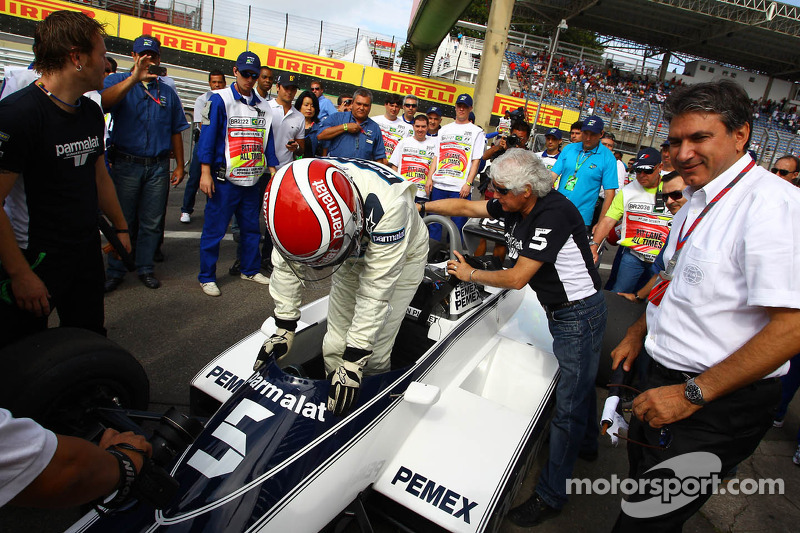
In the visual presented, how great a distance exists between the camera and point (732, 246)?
1.48 metres

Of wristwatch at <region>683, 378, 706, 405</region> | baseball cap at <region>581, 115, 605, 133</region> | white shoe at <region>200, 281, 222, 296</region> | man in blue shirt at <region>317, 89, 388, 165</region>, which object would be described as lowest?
white shoe at <region>200, 281, 222, 296</region>

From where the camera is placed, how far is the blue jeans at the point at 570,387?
2506mm

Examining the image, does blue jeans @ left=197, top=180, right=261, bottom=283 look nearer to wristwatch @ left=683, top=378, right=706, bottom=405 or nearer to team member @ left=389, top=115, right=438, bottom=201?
team member @ left=389, top=115, right=438, bottom=201

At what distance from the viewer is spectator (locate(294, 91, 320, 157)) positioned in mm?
6102

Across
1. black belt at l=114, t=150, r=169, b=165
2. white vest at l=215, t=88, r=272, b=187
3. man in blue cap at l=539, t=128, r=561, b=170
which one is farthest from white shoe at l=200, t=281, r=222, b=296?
man in blue cap at l=539, t=128, r=561, b=170

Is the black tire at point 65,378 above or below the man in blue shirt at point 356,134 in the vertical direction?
below

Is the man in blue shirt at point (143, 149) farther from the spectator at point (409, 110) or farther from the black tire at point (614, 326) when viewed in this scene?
the black tire at point (614, 326)

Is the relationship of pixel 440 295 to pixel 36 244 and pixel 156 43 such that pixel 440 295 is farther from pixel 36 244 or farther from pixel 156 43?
pixel 156 43

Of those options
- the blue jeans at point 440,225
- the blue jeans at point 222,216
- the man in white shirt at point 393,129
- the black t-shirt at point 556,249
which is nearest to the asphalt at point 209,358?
the blue jeans at point 222,216

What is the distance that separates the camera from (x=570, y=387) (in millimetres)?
2549

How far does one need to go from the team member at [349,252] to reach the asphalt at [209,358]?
25 cm

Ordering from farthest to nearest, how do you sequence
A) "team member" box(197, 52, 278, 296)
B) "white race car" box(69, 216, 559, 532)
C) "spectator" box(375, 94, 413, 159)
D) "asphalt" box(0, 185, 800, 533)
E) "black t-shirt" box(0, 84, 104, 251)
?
"spectator" box(375, 94, 413, 159) → "team member" box(197, 52, 278, 296) → "asphalt" box(0, 185, 800, 533) → "black t-shirt" box(0, 84, 104, 251) → "white race car" box(69, 216, 559, 532)

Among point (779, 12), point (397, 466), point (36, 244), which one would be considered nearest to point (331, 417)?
point (397, 466)

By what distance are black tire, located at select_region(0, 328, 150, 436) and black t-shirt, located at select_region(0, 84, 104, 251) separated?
21.9 inches
